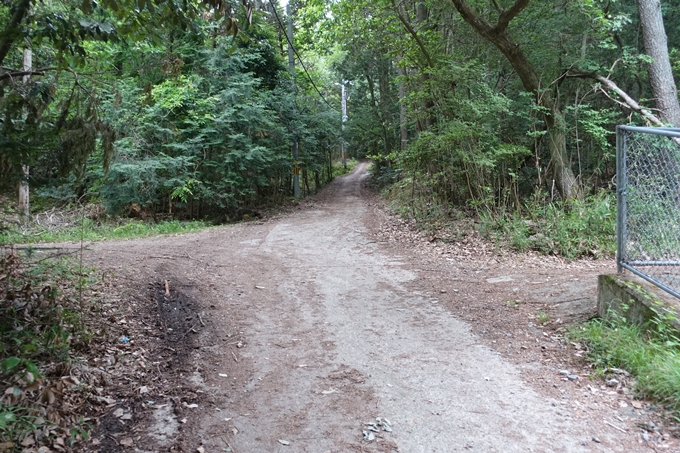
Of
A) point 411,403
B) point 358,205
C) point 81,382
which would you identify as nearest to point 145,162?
point 358,205

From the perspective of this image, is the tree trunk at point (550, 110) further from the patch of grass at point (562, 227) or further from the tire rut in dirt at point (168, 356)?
the tire rut in dirt at point (168, 356)

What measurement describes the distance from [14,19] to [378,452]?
4.31m

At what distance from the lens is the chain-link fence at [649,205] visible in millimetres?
4352

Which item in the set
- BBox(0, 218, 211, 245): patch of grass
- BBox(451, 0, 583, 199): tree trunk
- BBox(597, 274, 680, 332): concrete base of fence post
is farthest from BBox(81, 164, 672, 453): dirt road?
BBox(0, 218, 211, 245): patch of grass

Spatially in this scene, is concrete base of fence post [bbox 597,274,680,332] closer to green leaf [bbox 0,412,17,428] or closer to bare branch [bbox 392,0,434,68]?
green leaf [bbox 0,412,17,428]

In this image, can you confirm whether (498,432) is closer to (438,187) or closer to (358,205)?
(438,187)

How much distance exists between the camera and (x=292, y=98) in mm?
18656

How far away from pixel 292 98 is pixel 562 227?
13.0 m

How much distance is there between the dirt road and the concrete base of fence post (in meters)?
0.68

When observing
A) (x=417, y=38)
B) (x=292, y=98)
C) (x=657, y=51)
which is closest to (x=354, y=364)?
(x=417, y=38)

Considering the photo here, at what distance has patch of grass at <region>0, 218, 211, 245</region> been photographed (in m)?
11.2

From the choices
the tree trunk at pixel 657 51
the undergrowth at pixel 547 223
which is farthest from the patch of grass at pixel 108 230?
the tree trunk at pixel 657 51

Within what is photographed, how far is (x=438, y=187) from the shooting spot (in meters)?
11.2

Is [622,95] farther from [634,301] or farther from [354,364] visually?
[354,364]
